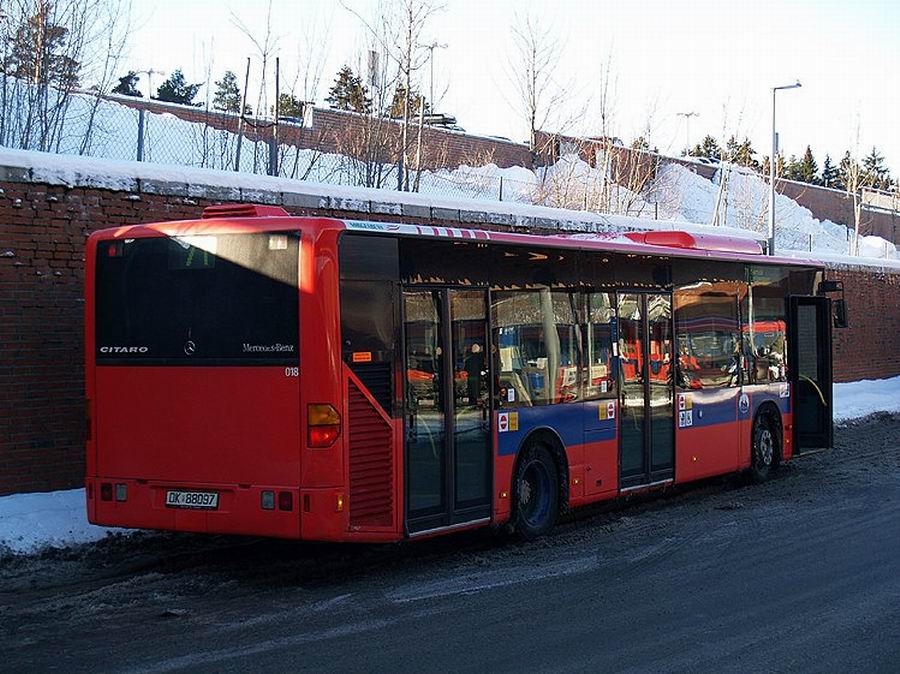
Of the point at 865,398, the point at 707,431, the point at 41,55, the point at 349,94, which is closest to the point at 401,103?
the point at 349,94

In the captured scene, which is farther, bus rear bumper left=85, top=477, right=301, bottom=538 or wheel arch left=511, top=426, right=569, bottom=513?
wheel arch left=511, top=426, right=569, bottom=513

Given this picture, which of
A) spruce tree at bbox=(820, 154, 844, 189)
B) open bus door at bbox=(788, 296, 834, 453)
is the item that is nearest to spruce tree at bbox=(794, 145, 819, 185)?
spruce tree at bbox=(820, 154, 844, 189)

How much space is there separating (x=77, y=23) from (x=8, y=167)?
23.8 ft

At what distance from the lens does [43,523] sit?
10.9 meters

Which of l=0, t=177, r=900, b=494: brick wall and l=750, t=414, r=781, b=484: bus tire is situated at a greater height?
l=0, t=177, r=900, b=494: brick wall

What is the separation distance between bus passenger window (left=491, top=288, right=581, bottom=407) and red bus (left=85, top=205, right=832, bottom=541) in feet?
0.07

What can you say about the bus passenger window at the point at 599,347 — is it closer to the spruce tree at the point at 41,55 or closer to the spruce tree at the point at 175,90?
the spruce tree at the point at 41,55

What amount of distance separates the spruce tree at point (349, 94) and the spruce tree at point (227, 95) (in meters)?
1.73

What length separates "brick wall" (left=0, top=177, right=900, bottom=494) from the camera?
1166 centimetres

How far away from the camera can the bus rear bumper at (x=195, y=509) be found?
369 inches

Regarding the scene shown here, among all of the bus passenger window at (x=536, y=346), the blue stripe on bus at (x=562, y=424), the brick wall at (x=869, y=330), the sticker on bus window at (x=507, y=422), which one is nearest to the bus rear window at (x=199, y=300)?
the bus passenger window at (x=536, y=346)

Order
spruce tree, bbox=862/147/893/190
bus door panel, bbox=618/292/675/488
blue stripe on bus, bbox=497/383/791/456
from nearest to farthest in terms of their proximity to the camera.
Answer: blue stripe on bus, bbox=497/383/791/456
bus door panel, bbox=618/292/675/488
spruce tree, bbox=862/147/893/190

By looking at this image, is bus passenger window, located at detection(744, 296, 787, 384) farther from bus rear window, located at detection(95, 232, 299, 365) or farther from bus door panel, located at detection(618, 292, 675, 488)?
bus rear window, located at detection(95, 232, 299, 365)

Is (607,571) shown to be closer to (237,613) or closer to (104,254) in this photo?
(237,613)
